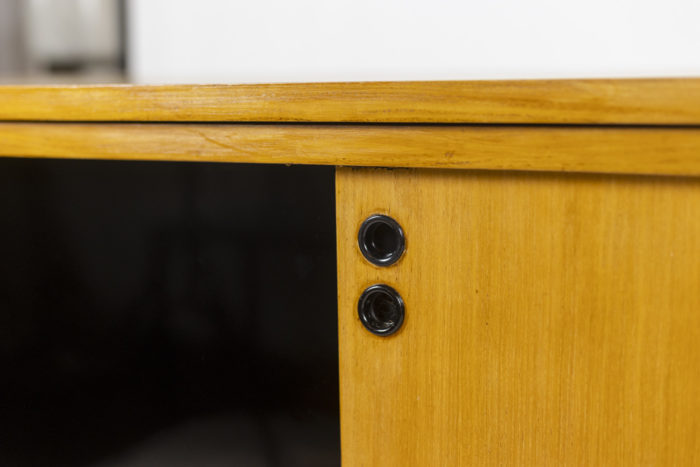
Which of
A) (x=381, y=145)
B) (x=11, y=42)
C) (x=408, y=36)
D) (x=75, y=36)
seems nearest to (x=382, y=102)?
(x=381, y=145)

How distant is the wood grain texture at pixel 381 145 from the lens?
27 centimetres

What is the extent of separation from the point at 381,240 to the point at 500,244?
63 millimetres

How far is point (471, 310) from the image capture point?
1.01ft

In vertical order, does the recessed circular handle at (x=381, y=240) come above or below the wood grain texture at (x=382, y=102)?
below

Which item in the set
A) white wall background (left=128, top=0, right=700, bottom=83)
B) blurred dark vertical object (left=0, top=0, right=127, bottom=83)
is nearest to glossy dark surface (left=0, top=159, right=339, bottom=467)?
white wall background (left=128, top=0, right=700, bottom=83)

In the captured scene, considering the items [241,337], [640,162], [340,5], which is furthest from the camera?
[340,5]

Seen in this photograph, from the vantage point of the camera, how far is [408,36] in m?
0.74

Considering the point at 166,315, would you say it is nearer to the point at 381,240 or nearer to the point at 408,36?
the point at 381,240

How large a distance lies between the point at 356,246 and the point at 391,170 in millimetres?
44

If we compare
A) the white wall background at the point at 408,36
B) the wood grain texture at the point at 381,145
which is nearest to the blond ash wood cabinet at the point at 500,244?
the wood grain texture at the point at 381,145

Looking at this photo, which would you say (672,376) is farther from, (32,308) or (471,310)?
(32,308)

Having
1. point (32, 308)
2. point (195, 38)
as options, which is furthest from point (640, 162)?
point (195, 38)

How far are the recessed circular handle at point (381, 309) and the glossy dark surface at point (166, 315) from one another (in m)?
0.03

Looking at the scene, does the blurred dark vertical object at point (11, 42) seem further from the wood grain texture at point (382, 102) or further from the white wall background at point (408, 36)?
the wood grain texture at point (382, 102)
